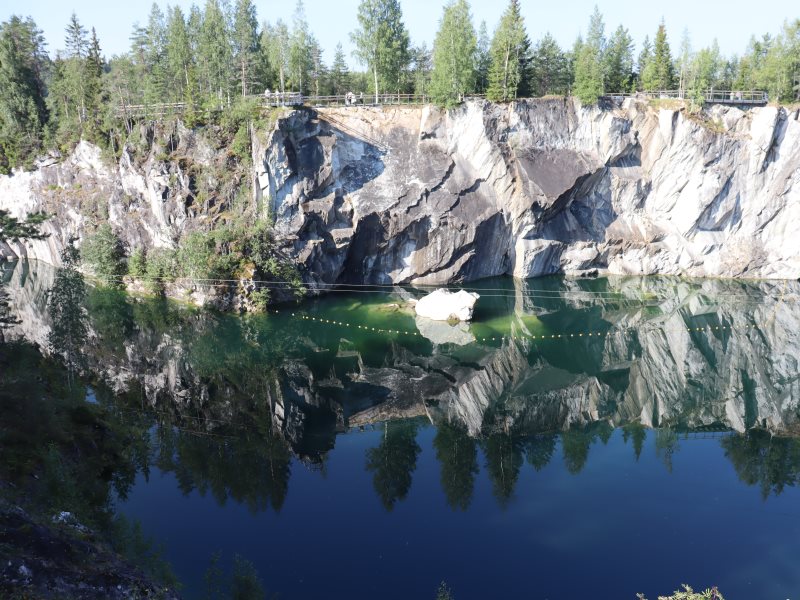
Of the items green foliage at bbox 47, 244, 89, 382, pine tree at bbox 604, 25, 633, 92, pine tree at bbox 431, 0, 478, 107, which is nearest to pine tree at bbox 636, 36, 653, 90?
pine tree at bbox 604, 25, 633, 92

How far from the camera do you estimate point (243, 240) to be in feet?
134

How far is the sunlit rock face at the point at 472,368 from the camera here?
2734 cm

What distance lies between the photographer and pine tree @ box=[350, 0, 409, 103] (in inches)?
1954

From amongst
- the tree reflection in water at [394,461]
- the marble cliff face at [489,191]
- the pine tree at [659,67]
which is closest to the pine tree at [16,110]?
the marble cliff face at [489,191]

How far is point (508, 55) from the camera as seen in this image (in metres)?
48.5

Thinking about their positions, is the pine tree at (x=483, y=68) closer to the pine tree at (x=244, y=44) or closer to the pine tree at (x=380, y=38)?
the pine tree at (x=380, y=38)

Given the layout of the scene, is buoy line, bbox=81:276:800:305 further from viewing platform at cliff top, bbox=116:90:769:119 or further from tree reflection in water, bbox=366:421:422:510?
tree reflection in water, bbox=366:421:422:510

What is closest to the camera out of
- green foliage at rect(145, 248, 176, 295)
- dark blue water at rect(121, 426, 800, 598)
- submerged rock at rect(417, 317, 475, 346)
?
dark blue water at rect(121, 426, 800, 598)

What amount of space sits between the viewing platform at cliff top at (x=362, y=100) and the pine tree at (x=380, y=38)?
1620 mm

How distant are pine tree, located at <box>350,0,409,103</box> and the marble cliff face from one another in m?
5.78

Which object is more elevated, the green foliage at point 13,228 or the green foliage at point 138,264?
the green foliage at point 13,228

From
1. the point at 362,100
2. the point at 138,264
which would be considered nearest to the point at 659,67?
the point at 362,100

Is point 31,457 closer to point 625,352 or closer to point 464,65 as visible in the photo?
point 625,352

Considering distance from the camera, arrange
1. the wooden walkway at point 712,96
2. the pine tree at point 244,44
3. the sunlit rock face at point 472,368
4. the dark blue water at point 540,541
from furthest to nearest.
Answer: the wooden walkway at point 712,96 < the pine tree at point 244,44 < the sunlit rock face at point 472,368 < the dark blue water at point 540,541
